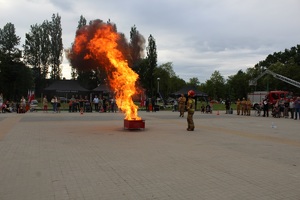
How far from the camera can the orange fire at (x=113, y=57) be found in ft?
50.5

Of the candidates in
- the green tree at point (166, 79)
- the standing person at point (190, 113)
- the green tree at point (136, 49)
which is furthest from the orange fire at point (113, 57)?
the green tree at point (166, 79)

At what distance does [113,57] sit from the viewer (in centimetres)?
1566

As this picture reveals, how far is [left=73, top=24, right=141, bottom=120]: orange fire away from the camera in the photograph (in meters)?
15.4

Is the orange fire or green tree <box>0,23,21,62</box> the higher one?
green tree <box>0,23,21,62</box>

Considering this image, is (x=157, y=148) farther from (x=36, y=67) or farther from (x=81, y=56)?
(x=36, y=67)

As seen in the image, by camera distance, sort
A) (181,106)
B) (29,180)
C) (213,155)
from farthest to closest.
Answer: (181,106)
(213,155)
(29,180)

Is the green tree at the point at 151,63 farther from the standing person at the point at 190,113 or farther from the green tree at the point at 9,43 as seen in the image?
the standing person at the point at 190,113

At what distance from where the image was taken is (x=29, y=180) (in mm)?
5855

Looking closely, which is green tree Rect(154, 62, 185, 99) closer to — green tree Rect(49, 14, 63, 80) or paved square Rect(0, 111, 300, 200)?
green tree Rect(49, 14, 63, 80)

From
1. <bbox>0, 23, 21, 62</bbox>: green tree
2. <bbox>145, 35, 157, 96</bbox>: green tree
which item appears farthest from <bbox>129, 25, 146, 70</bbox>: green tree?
<bbox>0, 23, 21, 62</bbox>: green tree

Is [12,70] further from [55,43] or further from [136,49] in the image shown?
[136,49]

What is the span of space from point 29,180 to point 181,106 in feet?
66.0

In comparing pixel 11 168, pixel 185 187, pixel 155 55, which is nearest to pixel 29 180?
pixel 11 168

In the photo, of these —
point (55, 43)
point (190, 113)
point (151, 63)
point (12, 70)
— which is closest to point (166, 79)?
point (151, 63)
